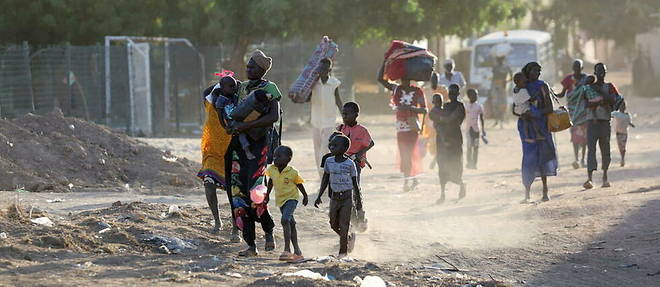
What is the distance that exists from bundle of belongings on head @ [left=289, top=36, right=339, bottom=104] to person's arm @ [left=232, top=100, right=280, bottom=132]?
13.3ft

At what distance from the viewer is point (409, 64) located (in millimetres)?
14680

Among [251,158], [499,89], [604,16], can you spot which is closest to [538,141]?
[251,158]

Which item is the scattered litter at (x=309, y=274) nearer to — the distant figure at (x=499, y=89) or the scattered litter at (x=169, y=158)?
the scattered litter at (x=169, y=158)

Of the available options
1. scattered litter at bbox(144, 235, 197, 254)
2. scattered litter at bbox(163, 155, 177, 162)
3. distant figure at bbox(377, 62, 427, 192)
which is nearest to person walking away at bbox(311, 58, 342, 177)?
distant figure at bbox(377, 62, 427, 192)

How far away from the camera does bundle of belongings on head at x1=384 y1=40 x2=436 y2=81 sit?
1466 cm

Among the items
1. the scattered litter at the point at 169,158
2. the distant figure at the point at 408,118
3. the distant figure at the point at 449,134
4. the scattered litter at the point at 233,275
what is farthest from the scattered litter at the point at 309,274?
the scattered litter at the point at 169,158

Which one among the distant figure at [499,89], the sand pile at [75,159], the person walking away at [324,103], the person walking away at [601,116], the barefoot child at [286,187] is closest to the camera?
the barefoot child at [286,187]

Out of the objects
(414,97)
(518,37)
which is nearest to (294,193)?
(414,97)

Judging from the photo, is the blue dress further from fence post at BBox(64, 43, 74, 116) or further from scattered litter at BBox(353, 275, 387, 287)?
fence post at BBox(64, 43, 74, 116)

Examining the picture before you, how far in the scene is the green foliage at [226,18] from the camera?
2873 centimetres

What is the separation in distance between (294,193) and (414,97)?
19.0ft

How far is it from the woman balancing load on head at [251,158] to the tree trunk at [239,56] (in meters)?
19.9

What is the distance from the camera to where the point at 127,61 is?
24656 millimetres

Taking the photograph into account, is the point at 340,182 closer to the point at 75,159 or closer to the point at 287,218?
the point at 287,218
